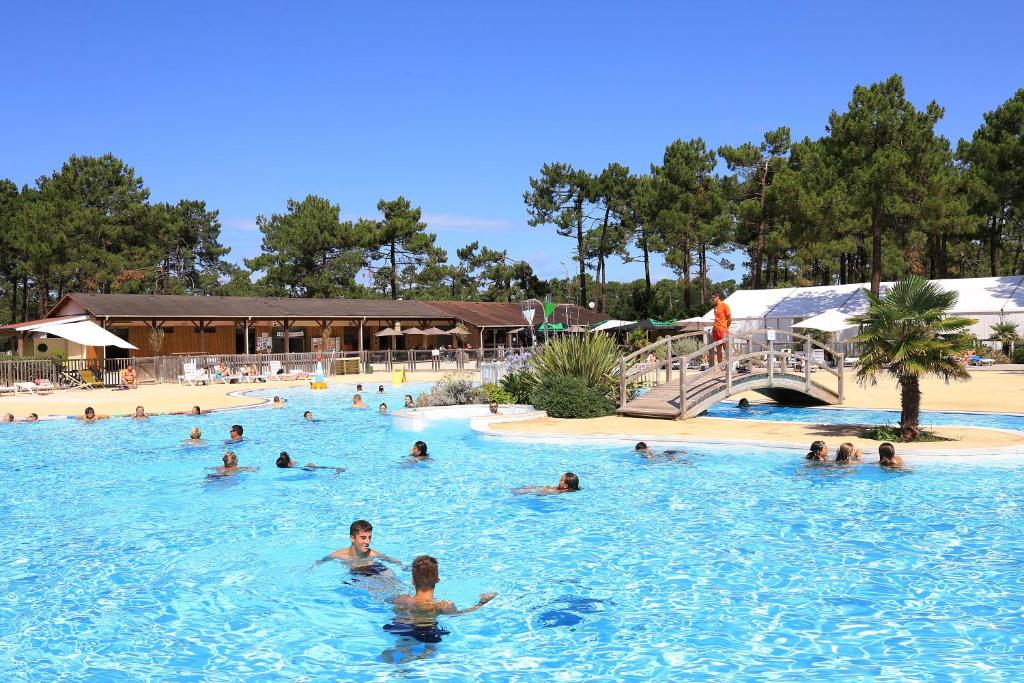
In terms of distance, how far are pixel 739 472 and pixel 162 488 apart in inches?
352

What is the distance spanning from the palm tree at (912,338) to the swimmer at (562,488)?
5278mm

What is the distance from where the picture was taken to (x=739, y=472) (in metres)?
12.5

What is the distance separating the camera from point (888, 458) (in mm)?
11742

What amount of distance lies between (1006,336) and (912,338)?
88.9 ft

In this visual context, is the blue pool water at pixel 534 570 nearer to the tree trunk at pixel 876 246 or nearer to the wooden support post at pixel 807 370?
the wooden support post at pixel 807 370

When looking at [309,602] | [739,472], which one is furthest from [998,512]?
[309,602]

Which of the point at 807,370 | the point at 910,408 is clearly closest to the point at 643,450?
the point at 910,408

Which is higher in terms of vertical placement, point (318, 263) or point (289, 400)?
point (318, 263)

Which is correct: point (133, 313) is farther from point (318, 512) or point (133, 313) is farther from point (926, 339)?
point (926, 339)

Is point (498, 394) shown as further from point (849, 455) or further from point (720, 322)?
point (849, 455)

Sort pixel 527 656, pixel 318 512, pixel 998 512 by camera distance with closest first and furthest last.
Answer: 1. pixel 527 656
2. pixel 998 512
3. pixel 318 512

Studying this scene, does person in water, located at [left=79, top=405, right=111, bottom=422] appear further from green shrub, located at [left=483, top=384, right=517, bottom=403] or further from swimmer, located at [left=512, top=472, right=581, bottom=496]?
swimmer, located at [left=512, top=472, right=581, bottom=496]

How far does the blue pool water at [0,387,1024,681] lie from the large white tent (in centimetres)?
2640

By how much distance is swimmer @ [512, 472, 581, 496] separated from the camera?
11164mm
